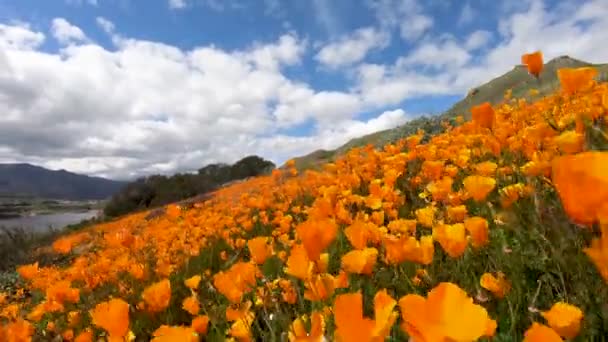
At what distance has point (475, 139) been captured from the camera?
4094 mm

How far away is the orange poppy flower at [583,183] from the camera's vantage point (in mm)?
656

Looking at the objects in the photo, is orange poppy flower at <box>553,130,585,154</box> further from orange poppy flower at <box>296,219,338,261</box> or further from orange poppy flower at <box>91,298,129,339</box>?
orange poppy flower at <box>91,298,129,339</box>

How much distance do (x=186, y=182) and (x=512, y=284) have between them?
101 ft

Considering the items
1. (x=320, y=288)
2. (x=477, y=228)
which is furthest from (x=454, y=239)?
(x=320, y=288)

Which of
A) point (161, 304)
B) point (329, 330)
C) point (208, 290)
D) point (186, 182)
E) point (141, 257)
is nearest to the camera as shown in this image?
point (329, 330)

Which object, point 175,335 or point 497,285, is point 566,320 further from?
point 175,335

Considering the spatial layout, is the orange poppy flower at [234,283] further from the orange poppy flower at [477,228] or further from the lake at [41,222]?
the lake at [41,222]

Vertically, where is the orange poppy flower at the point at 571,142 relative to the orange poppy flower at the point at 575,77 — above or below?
below

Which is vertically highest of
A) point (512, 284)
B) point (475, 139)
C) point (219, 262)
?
point (475, 139)

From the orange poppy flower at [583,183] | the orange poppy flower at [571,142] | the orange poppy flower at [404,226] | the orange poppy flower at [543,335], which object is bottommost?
the orange poppy flower at [404,226]

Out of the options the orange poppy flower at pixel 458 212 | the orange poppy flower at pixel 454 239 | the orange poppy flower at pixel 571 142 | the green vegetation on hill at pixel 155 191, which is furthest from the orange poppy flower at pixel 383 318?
the green vegetation on hill at pixel 155 191

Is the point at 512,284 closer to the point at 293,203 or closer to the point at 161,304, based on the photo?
the point at 161,304

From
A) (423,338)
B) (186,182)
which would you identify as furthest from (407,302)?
(186,182)

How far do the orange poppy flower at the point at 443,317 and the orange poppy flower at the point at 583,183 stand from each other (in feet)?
0.84
